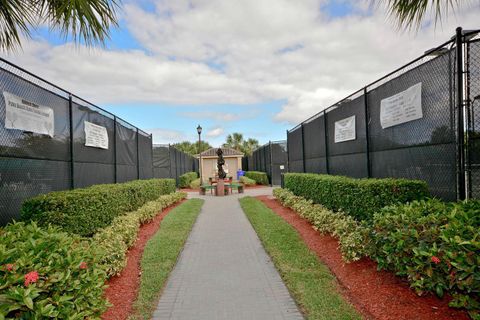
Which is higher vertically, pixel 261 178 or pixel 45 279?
pixel 45 279

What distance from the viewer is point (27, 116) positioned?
16.4ft

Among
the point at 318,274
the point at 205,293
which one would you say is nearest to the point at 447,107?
the point at 318,274

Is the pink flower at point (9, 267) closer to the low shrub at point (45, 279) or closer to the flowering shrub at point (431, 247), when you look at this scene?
the low shrub at point (45, 279)

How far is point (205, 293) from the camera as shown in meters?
4.27

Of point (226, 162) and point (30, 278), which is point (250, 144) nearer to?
point (226, 162)

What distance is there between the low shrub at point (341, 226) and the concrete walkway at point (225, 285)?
124cm

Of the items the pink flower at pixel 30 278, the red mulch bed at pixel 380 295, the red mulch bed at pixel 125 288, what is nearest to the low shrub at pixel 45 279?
the pink flower at pixel 30 278

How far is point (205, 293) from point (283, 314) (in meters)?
1.15

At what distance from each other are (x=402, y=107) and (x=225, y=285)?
14.7ft

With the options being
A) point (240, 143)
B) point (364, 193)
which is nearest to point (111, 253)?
point (364, 193)

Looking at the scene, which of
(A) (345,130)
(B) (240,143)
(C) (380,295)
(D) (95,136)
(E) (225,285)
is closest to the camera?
(C) (380,295)

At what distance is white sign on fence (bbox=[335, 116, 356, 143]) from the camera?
27.0 ft

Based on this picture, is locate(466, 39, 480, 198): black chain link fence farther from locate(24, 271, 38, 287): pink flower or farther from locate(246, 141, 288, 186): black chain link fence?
locate(246, 141, 288, 186): black chain link fence

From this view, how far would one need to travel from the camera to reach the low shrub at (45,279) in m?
2.17
